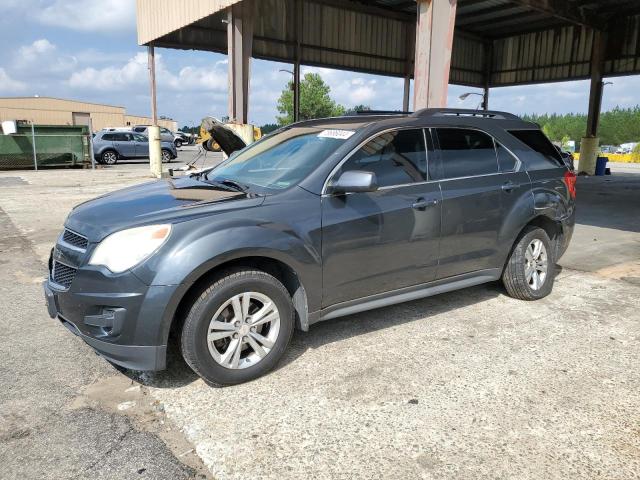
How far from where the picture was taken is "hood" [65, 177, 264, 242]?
3.01m

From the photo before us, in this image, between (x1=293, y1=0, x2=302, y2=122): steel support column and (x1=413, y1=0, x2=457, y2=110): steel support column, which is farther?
(x1=293, y1=0, x2=302, y2=122): steel support column

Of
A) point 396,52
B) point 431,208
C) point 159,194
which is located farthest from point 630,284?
point 396,52

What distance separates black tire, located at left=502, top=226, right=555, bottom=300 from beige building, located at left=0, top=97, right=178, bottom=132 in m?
68.0

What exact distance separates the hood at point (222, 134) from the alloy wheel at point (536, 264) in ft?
19.3

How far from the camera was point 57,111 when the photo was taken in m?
73.9

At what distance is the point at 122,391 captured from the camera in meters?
3.10

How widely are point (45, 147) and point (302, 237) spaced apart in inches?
814

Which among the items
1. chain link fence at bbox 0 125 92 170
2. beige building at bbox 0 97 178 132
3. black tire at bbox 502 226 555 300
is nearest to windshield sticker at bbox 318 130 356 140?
black tire at bbox 502 226 555 300

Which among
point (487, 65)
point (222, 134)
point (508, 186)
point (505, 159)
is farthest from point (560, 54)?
point (508, 186)

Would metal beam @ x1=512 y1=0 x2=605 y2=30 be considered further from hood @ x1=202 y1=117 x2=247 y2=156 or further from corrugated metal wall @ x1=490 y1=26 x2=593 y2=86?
hood @ x1=202 y1=117 x2=247 y2=156

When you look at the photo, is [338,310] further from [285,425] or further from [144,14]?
[144,14]

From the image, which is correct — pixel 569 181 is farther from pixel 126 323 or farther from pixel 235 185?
pixel 126 323

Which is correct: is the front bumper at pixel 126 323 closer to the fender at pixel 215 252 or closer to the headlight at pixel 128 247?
the fender at pixel 215 252

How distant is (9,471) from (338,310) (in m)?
2.09
